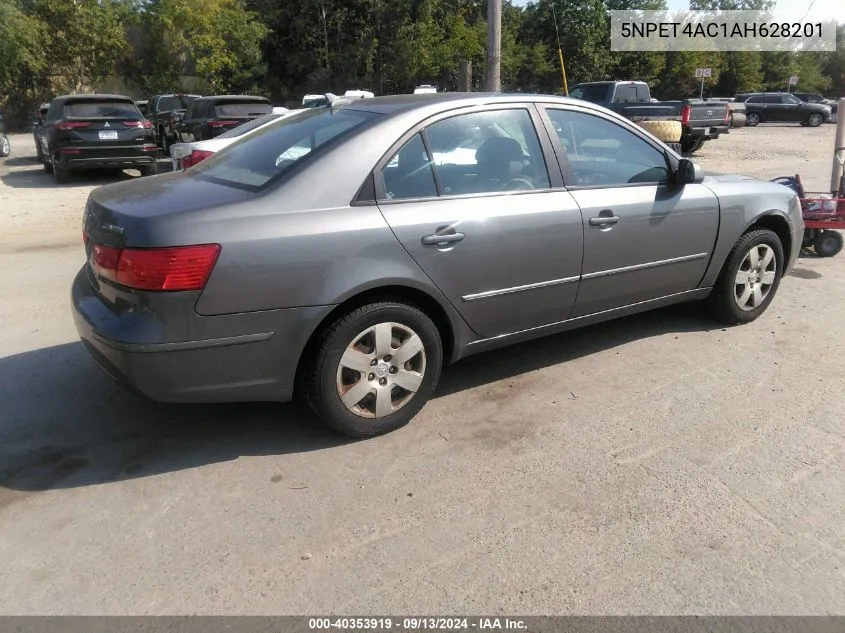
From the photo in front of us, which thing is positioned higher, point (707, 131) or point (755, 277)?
point (707, 131)

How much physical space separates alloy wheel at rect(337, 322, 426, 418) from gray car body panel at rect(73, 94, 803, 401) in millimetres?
211

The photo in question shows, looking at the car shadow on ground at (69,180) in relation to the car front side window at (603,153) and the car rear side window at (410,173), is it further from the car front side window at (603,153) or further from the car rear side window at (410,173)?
the car rear side window at (410,173)

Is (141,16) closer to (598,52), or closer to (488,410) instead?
(598,52)

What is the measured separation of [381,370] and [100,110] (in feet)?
39.7

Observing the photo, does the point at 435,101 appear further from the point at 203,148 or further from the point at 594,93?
the point at 594,93

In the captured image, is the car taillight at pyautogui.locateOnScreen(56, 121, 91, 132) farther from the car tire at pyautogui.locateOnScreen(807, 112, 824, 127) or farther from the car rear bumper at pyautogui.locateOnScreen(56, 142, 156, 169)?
the car tire at pyautogui.locateOnScreen(807, 112, 824, 127)

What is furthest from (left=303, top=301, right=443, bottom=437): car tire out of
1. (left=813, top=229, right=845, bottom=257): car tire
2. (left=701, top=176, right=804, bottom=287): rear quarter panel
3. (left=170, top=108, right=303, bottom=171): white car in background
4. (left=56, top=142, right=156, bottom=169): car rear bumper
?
(left=56, top=142, right=156, bottom=169): car rear bumper

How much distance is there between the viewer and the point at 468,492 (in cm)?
315

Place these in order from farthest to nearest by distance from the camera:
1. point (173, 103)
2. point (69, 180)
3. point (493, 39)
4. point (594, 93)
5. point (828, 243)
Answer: point (173, 103), point (594, 93), point (69, 180), point (493, 39), point (828, 243)

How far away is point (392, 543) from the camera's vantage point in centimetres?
280

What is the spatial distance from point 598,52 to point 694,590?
44659 mm

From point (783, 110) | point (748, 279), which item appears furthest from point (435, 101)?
point (783, 110)

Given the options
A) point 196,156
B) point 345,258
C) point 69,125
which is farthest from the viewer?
point 69,125

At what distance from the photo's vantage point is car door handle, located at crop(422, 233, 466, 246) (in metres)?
3.51
